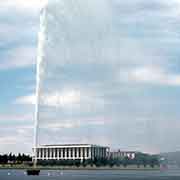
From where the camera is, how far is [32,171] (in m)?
127
